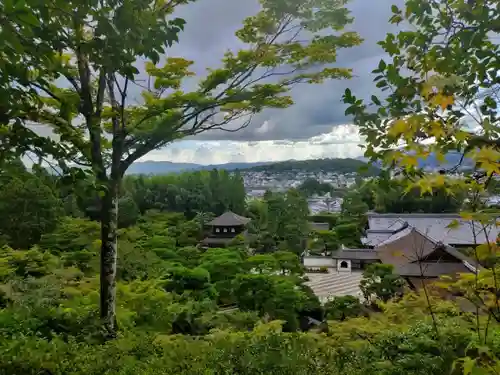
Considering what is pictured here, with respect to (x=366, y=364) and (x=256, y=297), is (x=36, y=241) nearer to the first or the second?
(x=256, y=297)

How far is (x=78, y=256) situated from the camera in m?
8.16

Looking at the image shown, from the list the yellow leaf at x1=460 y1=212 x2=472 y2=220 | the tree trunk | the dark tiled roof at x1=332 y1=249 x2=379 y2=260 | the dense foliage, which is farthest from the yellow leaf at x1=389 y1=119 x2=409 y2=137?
the dark tiled roof at x1=332 y1=249 x2=379 y2=260

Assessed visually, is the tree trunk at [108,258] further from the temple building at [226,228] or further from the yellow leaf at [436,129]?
the temple building at [226,228]

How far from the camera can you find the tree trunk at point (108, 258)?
10.1 feet

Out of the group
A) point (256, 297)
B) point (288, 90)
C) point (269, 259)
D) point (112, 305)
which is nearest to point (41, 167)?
point (112, 305)

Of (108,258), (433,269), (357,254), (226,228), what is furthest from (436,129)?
(226,228)

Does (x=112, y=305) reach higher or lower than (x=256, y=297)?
higher

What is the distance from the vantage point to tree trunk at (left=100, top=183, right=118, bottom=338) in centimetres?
309

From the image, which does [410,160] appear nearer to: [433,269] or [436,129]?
[436,129]

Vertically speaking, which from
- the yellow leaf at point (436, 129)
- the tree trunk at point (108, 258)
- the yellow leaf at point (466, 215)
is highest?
the yellow leaf at point (436, 129)

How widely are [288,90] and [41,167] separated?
253 cm

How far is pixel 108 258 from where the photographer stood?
3.14 meters

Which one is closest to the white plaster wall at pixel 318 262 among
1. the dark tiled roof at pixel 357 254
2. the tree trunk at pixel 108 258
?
the dark tiled roof at pixel 357 254

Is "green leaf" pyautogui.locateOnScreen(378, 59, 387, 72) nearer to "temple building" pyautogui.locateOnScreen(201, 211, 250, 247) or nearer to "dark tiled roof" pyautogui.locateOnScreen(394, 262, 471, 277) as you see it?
"dark tiled roof" pyautogui.locateOnScreen(394, 262, 471, 277)
